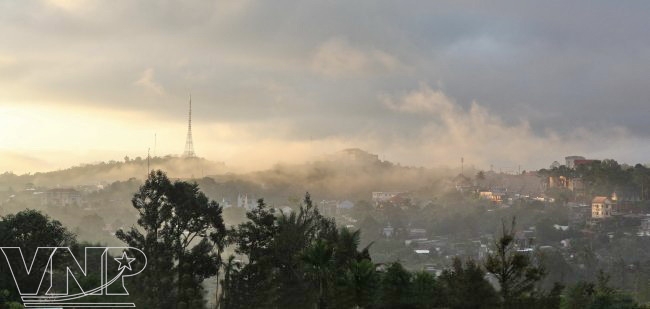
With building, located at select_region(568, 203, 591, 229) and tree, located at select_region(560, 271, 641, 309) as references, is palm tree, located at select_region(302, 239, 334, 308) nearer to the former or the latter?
tree, located at select_region(560, 271, 641, 309)

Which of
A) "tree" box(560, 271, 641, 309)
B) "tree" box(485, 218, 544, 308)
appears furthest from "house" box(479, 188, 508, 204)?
"tree" box(485, 218, 544, 308)

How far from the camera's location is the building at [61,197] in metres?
121

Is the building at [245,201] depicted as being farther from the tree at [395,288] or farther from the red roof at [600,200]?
the tree at [395,288]

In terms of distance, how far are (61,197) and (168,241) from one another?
108034 millimetres

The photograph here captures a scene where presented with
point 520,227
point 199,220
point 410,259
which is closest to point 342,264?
point 199,220

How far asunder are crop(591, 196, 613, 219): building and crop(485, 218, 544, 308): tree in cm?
7898

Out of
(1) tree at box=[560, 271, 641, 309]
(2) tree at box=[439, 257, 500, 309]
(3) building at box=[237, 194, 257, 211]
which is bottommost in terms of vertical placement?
(1) tree at box=[560, 271, 641, 309]

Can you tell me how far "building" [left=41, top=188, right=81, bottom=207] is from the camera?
120750 mm

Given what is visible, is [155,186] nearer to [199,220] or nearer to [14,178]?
[199,220]

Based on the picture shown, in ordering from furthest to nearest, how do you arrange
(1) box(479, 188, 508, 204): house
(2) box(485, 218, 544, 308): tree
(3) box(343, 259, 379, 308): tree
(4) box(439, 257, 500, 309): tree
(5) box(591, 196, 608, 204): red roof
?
(1) box(479, 188, 508, 204): house < (5) box(591, 196, 608, 204): red roof < (4) box(439, 257, 500, 309): tree < (3) box(343, 259, 379, 308): tree < (2) box(485, 218, 544, 308): tree

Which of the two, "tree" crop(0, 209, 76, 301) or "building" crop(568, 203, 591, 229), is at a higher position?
"tree" crop(0, 209, 76, 301)

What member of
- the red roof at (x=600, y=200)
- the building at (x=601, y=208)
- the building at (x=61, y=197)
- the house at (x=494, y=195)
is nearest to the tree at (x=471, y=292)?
the building at (x=601, y=208)

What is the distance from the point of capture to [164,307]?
78.5ft

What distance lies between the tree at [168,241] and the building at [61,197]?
101051mm
